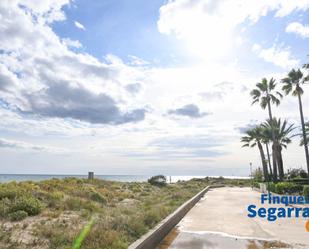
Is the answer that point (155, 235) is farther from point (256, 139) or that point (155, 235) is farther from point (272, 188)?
point (256, 139)

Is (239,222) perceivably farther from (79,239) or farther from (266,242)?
(79,239)

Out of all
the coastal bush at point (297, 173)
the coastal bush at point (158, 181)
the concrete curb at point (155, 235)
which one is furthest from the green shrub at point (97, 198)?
the coastal bush at point (297, 173)

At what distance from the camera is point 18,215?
9891mm

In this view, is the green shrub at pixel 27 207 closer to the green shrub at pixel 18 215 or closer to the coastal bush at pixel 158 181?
the green shrub at pixel 18 215

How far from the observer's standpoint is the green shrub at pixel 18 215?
9.75 meters

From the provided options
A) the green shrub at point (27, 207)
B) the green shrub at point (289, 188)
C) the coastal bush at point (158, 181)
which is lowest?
the green shrub at point (27, 207)

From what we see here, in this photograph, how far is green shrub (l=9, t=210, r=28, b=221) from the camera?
975 cm

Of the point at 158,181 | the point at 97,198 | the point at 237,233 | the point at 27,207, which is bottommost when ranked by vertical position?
the point at 237,233

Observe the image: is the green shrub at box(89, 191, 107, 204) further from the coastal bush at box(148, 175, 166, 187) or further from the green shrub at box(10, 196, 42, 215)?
the coastal bush at box(148, 175, 166, 187)

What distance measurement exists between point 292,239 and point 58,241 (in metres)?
6.13

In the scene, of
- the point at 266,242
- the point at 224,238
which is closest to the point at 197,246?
the point at 224,238

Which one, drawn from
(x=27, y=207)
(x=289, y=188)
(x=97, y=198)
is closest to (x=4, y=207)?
(x=27, y=207)

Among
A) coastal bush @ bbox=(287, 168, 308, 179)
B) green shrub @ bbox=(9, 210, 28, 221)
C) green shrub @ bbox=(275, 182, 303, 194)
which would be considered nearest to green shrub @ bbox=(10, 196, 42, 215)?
green shrub @ bbox=(9, 210, 28, 221)

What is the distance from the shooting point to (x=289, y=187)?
972 inches
